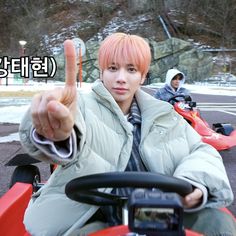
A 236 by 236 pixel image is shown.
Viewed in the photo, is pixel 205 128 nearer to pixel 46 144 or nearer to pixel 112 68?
pixel 112 68

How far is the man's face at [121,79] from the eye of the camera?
173cm

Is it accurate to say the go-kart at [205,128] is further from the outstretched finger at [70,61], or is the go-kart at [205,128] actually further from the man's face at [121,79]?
the outstretched finger at [70,61]

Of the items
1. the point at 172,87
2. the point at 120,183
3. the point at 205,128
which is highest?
the point at 120,183

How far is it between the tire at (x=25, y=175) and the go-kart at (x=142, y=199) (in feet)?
4.87

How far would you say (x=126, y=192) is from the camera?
5.05 ft

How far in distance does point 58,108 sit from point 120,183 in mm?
288

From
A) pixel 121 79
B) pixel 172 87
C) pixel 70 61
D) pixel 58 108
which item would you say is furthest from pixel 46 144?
Answer: pixel 172 87

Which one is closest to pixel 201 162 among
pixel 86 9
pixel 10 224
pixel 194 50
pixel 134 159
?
pixel 134 159

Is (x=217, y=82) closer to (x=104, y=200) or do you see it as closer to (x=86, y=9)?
(x=86, y=9)

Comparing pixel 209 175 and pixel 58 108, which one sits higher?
pixel 58 108

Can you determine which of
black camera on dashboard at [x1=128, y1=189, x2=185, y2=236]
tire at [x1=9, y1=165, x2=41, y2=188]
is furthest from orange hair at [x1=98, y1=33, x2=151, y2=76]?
tire at [x1=9, y1=165, x2=41, y2=188]

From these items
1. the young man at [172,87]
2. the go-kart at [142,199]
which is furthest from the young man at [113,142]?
the young man at [172,87]

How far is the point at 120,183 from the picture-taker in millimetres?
1230

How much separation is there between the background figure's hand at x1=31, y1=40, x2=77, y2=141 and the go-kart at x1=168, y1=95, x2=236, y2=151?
3.58 m
